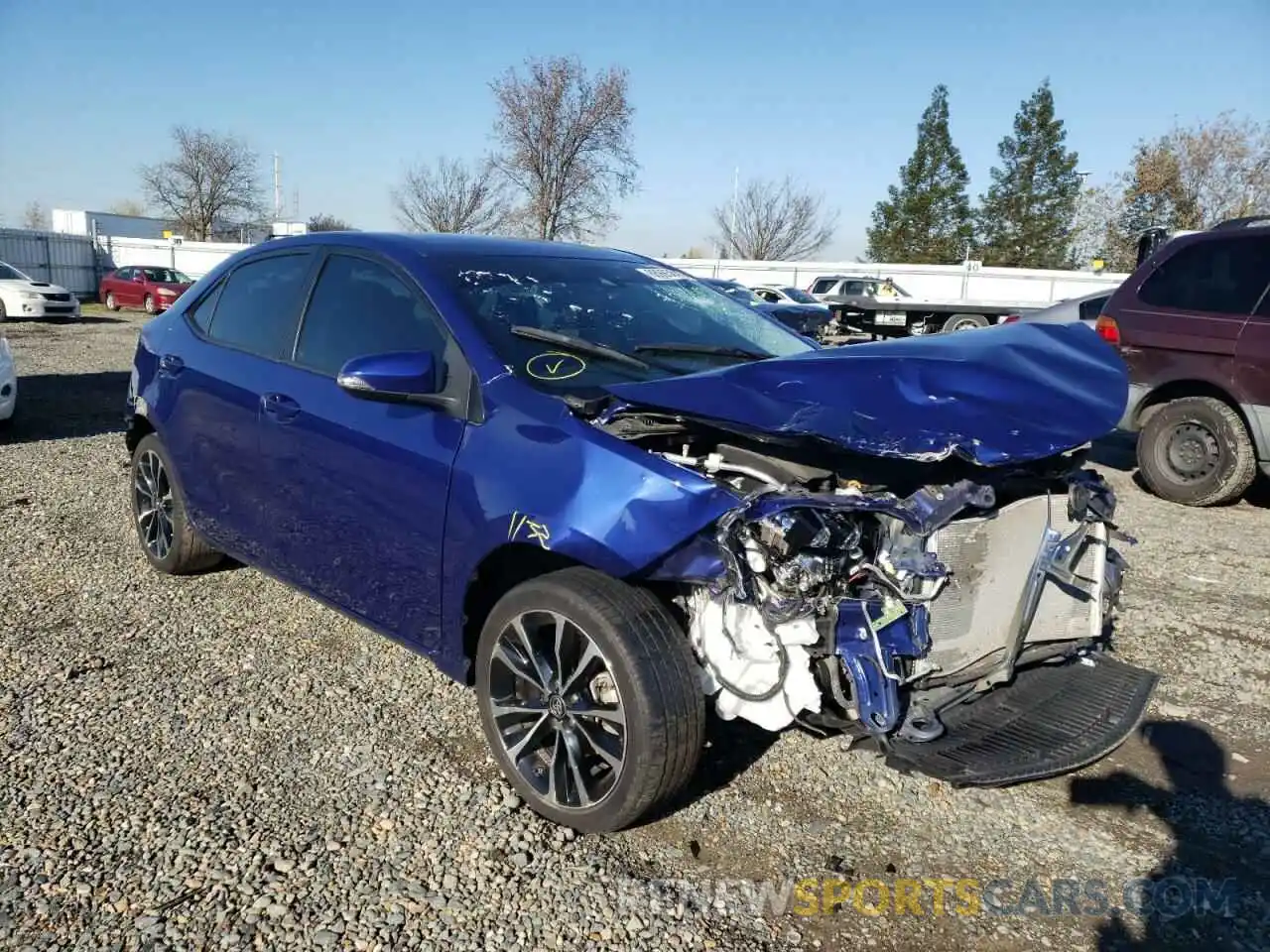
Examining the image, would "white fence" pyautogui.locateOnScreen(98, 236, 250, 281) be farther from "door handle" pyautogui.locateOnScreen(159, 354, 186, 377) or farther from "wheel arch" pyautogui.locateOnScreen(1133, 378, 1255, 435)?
"wheel arch" pyautogui.locateOnScreen(1133, 378, 1255, 435)

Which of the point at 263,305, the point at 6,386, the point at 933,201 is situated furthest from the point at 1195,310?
the point at 933,201

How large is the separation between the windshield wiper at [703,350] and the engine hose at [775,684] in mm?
1247

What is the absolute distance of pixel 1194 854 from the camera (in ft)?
8.77

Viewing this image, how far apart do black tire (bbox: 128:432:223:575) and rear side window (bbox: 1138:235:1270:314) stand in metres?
6.75

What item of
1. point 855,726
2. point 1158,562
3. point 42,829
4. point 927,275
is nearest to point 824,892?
point 855,726

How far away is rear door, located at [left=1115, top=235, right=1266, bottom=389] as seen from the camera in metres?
6.58

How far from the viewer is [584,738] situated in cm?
267

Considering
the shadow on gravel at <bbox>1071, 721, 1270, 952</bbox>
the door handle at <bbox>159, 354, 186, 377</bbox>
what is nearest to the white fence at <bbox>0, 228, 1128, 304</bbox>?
the door handle at <bbox>159, 354, 186, 377</bbox>

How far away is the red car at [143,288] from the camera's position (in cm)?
2728

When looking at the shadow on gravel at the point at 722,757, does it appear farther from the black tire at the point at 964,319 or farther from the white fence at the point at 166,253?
the white fence at the point at 166,253

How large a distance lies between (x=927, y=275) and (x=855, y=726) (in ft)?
108

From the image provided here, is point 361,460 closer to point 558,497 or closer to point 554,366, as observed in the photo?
point 554,366

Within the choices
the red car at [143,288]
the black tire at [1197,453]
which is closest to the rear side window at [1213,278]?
the black tire at [1197,453]

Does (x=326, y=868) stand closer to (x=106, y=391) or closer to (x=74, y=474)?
(x=74, y=474)
